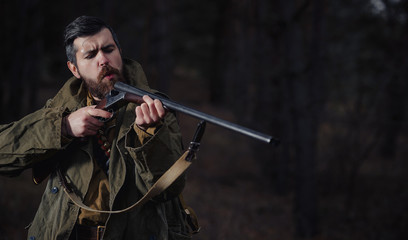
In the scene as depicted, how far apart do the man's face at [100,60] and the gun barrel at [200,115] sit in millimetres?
106

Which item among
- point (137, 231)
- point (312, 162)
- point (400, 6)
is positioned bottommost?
point (137, 231)

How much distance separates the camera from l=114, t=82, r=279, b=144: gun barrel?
2457mm

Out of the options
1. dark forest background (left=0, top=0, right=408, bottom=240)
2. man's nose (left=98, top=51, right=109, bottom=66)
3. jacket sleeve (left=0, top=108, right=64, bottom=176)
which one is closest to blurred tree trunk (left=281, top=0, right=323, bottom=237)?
dark forest background (left=0, top=0, right=408, bottom=240)

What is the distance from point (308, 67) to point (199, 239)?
339cm

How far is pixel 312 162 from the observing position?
702cm

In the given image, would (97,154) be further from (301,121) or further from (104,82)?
(301,121)

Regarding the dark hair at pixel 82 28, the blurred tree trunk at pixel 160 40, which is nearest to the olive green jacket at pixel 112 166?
the dark hair at pixel 82 28

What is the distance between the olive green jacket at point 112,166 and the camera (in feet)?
8.60

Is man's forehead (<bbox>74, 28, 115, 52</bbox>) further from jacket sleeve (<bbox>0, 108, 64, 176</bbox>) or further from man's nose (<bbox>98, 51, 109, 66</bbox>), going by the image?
jacket sleeve (<bbox>0, 108, 64, 176</bbox>)

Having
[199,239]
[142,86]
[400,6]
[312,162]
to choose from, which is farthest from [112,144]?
[400,6]

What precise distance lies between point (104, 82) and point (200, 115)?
76 centimetres

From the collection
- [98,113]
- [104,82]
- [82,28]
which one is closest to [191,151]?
[98,113]

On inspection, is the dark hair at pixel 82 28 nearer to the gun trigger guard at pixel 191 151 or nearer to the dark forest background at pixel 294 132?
the gun trigger guard at pixel 191 151

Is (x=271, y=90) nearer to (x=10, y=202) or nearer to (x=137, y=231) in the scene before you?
(x=10, y=202)
